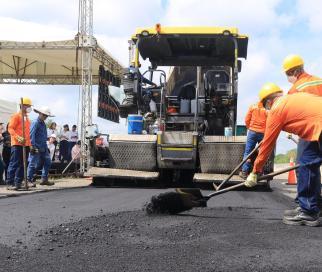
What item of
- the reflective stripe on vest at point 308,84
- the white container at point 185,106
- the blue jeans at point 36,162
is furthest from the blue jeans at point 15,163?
the reflective stripe on vest at point 308,84

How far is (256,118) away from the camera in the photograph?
331 inches

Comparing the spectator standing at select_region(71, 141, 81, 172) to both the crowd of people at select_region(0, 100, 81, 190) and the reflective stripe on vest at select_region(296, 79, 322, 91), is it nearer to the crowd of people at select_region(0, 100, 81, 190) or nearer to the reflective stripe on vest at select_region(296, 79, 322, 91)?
the crowd of people at select_region(0, 100, 81, 190)

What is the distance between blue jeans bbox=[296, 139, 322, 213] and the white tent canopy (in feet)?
35.5

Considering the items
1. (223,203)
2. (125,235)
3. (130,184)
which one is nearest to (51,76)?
(130,184)

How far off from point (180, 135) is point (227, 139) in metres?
0.79

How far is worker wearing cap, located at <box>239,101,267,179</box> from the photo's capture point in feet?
26.9

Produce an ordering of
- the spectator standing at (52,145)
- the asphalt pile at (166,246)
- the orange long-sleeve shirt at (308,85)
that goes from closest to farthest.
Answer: the asphalt pile at (166,246)
the orange long-sleeve shirt at (308,85)
the spectator standing at (52,145)

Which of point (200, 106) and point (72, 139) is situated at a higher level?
point (200, 106)

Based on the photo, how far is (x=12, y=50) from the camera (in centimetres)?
1616

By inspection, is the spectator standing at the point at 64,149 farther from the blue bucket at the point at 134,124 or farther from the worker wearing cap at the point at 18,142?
the blue bucket at the point at 134,124

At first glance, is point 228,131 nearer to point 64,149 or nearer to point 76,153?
point 76,153

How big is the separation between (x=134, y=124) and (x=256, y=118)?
2.19m

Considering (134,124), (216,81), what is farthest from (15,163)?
(216,81)

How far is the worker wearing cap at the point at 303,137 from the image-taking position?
174 inches
